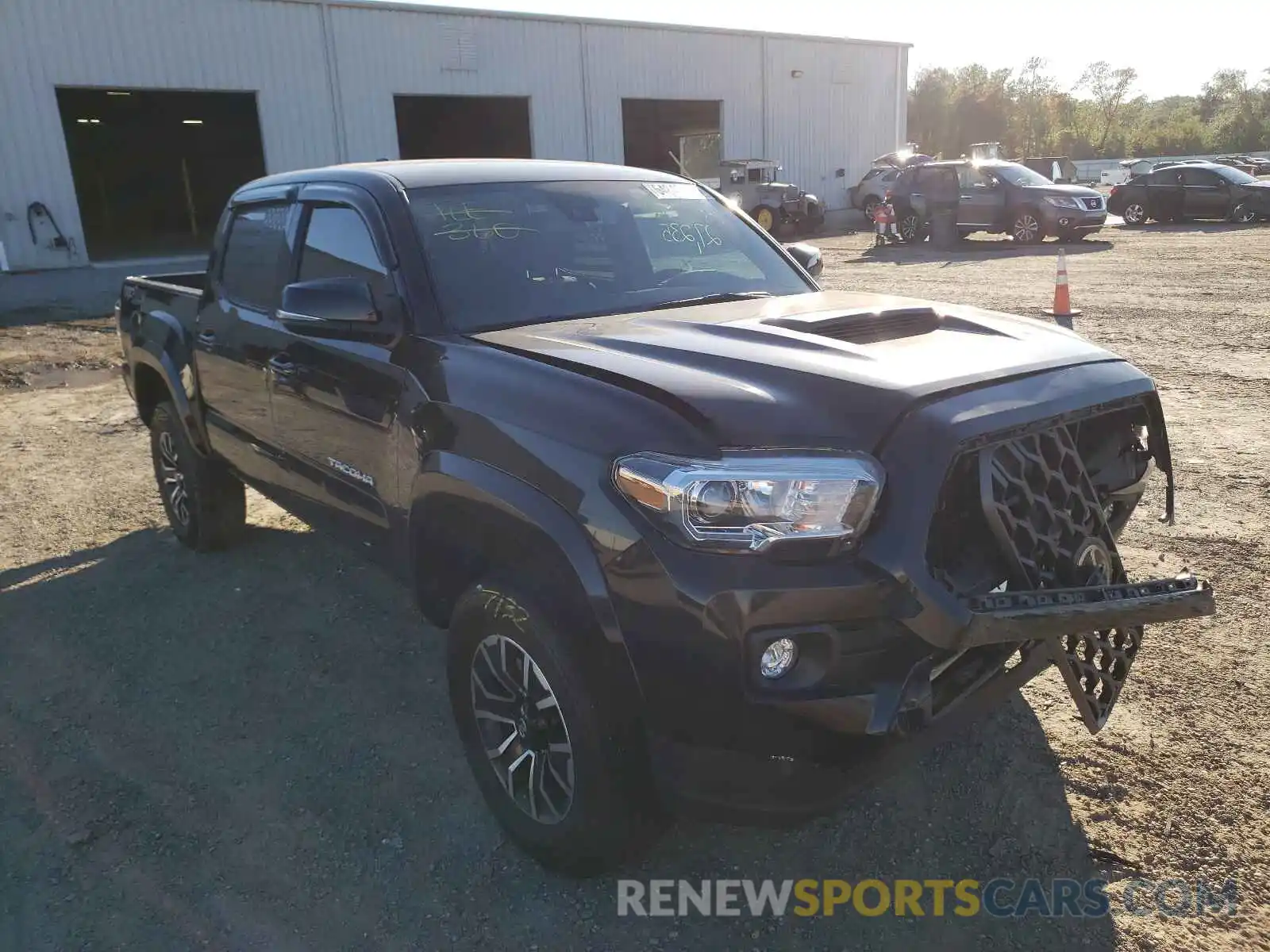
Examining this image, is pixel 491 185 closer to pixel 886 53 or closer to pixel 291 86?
pixel 291 86

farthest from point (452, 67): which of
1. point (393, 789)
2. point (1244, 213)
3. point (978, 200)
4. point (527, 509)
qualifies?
point (527, 509)

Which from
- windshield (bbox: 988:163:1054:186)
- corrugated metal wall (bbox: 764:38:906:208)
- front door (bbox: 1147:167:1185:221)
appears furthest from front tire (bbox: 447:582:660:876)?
corrugated metal wall (bbox: 764:38:906:208)

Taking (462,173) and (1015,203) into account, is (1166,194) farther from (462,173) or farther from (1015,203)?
(462,173)

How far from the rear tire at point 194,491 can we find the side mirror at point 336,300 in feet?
7.07

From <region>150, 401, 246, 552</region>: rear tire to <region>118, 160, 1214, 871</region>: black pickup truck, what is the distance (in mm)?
1770

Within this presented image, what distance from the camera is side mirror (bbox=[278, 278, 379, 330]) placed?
10.00ft

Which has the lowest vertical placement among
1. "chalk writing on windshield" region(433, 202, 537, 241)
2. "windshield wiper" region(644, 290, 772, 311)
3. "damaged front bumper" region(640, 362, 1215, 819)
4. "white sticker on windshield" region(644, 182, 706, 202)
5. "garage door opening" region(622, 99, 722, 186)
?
"damaged front bumper" region(640, 362, 1215, 819)

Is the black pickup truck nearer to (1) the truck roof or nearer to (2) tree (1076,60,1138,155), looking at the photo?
(1) the truck roof

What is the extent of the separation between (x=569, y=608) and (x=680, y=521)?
420mm

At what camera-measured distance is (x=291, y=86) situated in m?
21.6

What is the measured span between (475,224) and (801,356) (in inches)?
55.9

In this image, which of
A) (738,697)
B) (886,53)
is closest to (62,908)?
(738,697)

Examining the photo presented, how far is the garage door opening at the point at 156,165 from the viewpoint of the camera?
29594 mm

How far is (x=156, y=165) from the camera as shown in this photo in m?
36.8
